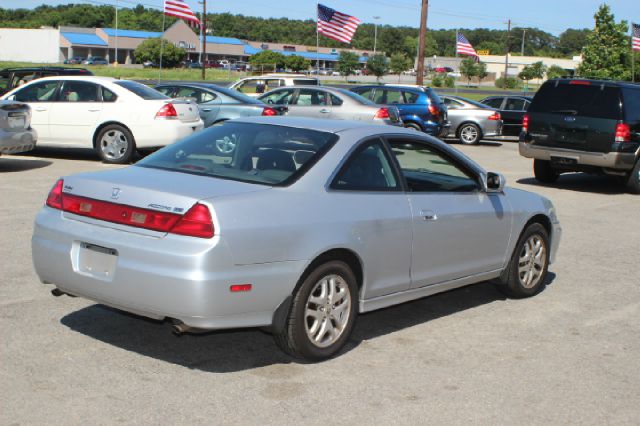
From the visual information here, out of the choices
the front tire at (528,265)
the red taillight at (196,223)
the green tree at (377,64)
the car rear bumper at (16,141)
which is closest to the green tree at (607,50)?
the green tree at (377,64)

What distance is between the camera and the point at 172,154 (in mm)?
6082

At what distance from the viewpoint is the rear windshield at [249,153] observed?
18.4 feet

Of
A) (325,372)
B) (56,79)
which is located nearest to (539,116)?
(56,79)

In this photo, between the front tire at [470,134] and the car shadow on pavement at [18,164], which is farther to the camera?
the front tire at [470,134]

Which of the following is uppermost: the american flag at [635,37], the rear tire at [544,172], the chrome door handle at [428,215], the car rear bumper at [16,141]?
the american flag at [635,37]

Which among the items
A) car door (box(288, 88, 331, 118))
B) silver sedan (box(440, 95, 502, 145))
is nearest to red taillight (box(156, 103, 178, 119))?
car door (box(288, 88, 331, 118))

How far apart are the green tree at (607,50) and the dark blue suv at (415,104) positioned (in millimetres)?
46778

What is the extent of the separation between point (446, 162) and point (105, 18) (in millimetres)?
187671

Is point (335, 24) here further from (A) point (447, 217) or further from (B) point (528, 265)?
(A) point (447, 217)

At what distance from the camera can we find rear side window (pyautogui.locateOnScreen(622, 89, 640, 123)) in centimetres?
1487

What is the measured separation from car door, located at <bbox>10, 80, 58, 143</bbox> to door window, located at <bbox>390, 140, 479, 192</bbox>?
11.2 meters

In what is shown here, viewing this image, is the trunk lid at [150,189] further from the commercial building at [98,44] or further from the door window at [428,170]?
the commercial building at [98,44]

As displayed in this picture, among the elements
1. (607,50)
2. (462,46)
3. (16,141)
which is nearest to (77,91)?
(16,141)

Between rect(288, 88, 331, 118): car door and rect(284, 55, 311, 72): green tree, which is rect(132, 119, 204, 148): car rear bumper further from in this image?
rect(284, 55, 311, 72): green tree
